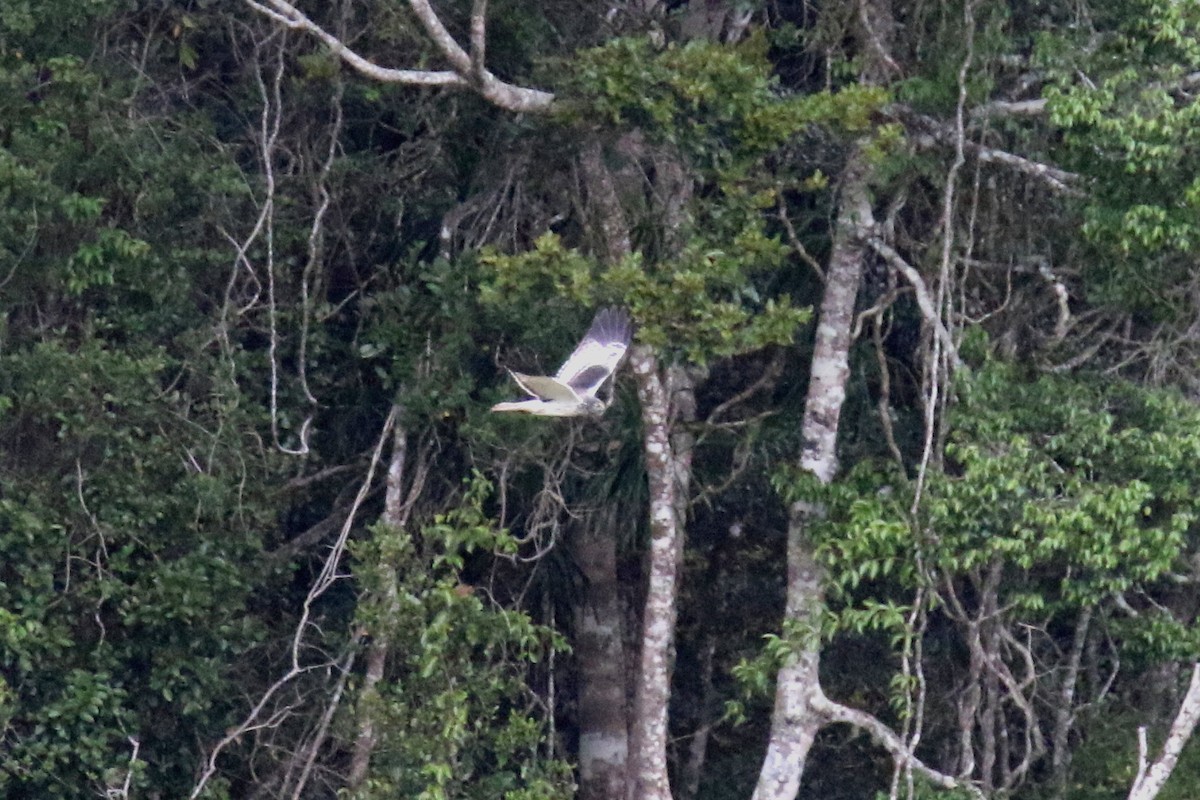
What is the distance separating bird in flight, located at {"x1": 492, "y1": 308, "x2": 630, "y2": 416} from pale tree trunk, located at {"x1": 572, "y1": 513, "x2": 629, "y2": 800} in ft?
6.65

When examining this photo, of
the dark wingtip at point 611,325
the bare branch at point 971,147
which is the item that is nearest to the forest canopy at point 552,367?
the bare branch at point 971,147

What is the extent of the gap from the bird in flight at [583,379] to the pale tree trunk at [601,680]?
6.65 feet

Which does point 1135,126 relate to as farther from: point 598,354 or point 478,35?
point 478,35

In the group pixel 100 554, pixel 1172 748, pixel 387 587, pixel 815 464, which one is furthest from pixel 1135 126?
pixel 100 554

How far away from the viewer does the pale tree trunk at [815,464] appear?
22.7 feet

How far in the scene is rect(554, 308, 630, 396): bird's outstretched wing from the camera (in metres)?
5.88

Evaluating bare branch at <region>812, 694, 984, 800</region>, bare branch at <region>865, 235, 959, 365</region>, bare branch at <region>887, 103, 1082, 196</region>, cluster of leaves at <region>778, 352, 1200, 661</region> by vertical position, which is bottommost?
bare branch at <region>812, 694, 984, 800</region>

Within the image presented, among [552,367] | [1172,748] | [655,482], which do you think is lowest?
[1172,748]

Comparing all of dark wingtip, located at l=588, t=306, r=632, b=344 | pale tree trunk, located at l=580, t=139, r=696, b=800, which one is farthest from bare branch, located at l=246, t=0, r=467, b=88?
dark wingtip, located at l=588, t=306, r=632, b=344

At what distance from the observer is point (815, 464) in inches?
273

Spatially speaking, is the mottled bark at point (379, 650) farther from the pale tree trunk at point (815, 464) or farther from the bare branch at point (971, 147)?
the bare branch at point (971, 147)

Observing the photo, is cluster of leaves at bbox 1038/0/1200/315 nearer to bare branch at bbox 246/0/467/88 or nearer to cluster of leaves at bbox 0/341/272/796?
bare branch at bbox 246/0/467/88

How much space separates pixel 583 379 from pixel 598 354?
113 mm

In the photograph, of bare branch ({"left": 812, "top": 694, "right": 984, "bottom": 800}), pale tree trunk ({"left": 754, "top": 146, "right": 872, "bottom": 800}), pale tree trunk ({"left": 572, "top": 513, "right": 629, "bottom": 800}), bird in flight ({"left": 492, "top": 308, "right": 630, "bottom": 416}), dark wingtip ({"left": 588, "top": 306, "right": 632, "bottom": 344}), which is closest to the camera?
bird in flight ({"left": 492, "top": 308, "right": 630, "bottom": 416})
